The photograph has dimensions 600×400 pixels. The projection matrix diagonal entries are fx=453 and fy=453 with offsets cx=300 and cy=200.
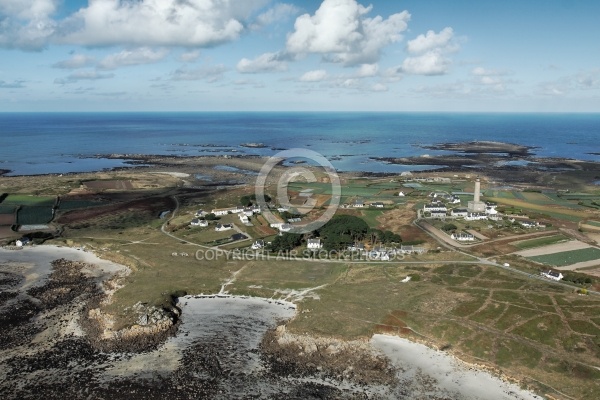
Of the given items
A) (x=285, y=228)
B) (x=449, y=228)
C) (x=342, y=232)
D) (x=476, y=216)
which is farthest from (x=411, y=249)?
(x=476, y=216)

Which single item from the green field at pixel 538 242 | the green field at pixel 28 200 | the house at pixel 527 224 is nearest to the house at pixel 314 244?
the green field at pixel 538 242

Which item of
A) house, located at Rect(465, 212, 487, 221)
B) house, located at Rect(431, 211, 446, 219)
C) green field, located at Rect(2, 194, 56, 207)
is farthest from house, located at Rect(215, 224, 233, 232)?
green field, located at Rect(2, 194, 56, 207)

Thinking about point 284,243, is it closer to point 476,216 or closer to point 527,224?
point 476,216

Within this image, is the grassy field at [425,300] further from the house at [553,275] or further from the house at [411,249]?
the house at [553,275]

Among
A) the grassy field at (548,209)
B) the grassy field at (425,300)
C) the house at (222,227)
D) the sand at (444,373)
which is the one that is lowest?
the sand at (444,373)

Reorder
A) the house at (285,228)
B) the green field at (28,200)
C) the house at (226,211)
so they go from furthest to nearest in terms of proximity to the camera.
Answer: the green field at (28,200) → the house at (226,211) → the house at (285,228)

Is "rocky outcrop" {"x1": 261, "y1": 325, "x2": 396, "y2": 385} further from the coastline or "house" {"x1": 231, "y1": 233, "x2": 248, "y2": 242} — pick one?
"house" {"x1": 231, "y1": 233, "x2": 248, "y2": 242}
